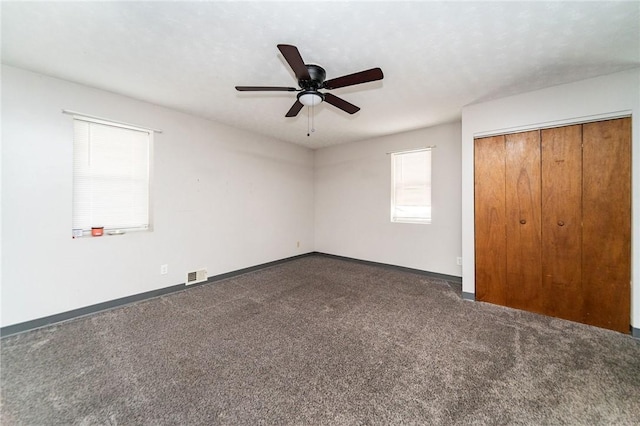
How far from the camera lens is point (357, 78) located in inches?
73.1

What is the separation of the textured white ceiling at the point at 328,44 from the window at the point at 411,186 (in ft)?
4.57

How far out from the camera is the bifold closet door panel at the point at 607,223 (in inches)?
91.7

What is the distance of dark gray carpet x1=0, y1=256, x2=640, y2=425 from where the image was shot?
→ 4.67ft

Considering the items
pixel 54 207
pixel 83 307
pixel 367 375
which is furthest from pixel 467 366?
pixel 54 207

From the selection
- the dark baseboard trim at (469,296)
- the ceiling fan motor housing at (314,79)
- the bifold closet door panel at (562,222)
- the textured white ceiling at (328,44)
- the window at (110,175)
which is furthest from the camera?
the dark baseboard trim at (469,296)

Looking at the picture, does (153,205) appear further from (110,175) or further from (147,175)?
(110,175)

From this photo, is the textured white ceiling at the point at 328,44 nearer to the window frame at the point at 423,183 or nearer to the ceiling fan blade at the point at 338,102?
the ceiling fan blade at the point at 338,102

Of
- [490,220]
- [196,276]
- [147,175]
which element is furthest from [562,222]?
[147,175]

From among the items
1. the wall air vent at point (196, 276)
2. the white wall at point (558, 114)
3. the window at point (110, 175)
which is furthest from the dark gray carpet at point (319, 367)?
the window at point (110, 175)

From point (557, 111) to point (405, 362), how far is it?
3061mm

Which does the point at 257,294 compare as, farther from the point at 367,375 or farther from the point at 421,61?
the point at 421,61

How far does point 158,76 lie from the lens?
2436mm

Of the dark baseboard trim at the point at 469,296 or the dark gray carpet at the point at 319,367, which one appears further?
the dark baseboard trim at the point at 469,296

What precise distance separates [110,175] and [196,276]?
5.60 ft
